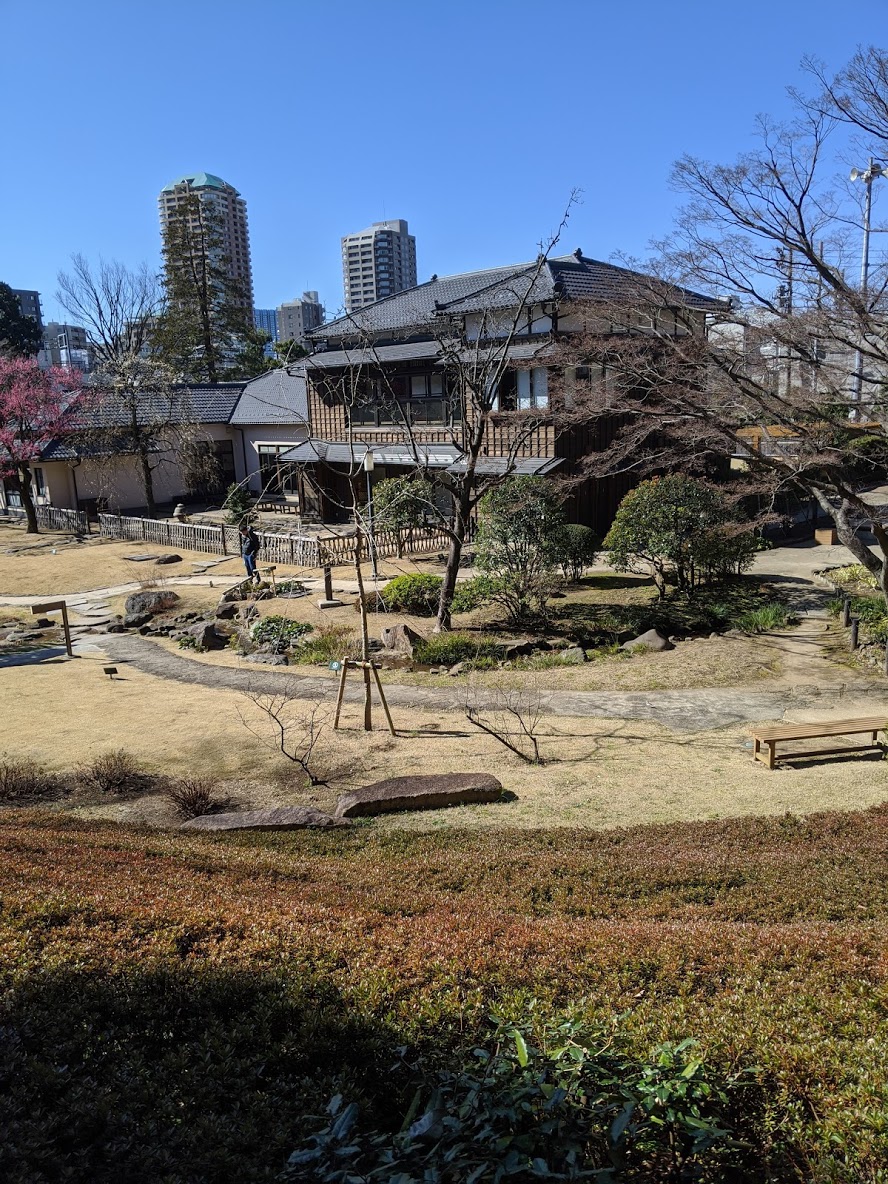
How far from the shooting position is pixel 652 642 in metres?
15.6

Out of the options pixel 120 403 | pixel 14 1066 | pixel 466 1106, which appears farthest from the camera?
pixel 120 403

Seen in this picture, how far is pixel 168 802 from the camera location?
386 inches

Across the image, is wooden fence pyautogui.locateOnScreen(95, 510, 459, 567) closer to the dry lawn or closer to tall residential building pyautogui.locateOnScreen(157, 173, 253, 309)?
the dry lawn

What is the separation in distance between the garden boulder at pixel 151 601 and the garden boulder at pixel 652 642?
11.3m

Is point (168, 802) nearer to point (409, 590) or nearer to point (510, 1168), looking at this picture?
point (510, 1168)

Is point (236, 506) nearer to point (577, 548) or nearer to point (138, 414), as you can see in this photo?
point (138, 414)

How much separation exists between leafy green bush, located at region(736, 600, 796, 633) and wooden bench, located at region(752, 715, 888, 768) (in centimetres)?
565

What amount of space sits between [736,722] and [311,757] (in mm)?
5903

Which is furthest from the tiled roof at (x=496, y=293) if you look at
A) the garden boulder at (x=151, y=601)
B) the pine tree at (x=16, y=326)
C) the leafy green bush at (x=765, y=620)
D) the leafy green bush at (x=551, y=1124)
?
the pine tree at (x=16, y=326)

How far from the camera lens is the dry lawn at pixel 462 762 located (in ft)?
30.0

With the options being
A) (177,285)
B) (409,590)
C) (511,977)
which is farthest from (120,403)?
(511,977)

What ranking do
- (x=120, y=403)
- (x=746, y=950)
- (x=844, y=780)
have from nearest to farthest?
(x=746, y=950) < (x=844, y=780) < (x=120, y=403)

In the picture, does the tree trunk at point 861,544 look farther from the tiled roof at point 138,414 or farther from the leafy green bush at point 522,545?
the tiled roof at point 138,414

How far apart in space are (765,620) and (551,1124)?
47.9 feet
